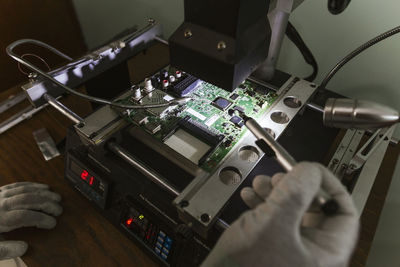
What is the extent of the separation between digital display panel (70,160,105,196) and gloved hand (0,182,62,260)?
12cm

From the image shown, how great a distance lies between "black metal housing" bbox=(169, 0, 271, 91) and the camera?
0.54 meters

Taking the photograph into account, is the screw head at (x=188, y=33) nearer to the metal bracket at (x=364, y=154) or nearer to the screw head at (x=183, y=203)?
the screw head at (x=183, y=203)

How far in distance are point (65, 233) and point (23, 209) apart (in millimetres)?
146

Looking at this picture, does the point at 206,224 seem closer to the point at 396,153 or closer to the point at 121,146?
the point at 121,146

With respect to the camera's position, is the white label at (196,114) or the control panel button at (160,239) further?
the white label at (196,114)

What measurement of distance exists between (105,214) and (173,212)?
272 millimetres

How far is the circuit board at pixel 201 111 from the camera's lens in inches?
30.1

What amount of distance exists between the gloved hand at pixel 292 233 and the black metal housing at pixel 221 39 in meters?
0.28

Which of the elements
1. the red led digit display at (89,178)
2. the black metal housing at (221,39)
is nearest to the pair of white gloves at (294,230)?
the black metal housing at (221,39)

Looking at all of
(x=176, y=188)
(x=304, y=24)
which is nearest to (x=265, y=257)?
(x=176, y=188)

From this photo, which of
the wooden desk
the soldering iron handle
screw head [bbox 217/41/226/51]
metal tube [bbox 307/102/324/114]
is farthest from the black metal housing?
the wooden desk

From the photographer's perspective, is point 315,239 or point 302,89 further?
point 302,89

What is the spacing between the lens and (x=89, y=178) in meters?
0.83

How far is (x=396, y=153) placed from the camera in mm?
1043
